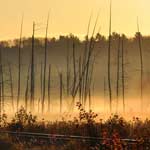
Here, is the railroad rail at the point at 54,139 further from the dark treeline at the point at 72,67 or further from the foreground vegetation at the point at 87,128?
the dark treeline at the point at 72,67

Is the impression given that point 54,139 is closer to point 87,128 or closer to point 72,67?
point 87,128

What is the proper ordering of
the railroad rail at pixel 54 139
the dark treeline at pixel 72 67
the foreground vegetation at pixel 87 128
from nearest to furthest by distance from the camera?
the foreground vegetation at pixel 87 128 < the railroad rail at pixel 54 139 < the dark treeline at pixel 72 67

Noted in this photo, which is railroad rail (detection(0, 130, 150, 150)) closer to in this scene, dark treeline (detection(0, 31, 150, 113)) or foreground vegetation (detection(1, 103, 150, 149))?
foreground vegetation (detection(1, 103, 150, 149))

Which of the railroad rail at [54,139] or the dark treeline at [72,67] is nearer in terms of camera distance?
the railroad rail at [54,139]

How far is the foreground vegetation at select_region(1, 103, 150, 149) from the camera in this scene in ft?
61.5

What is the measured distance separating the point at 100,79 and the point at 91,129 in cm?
6019

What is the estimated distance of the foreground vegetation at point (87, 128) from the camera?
18.7 meters

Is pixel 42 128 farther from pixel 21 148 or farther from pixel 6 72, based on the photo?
pixel 6 72

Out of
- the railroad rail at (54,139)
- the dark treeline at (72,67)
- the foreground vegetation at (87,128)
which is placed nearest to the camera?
the foreground vegetation at (87,128)

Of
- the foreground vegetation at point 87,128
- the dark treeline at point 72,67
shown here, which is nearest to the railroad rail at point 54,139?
the foreground vegetation at point 87,128

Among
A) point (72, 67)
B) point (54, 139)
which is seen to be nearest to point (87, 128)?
point (54, 139)

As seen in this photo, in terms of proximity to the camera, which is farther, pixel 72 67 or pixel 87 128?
pixel 72 67

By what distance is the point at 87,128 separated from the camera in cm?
2336

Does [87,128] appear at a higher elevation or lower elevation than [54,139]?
higher
